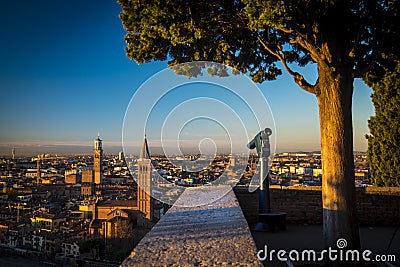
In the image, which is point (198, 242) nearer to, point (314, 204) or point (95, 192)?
point (314, 204)

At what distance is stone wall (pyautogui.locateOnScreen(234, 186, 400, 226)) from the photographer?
789cm

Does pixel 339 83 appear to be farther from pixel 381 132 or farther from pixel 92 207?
pixel 92 207

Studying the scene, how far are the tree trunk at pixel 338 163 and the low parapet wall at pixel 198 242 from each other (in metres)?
1.45

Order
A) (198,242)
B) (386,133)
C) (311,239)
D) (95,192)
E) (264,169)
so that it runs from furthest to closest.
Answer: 1. (95,192)
2. (386,133)
3. (264,169)
4. (311,239)
5. (198,242)

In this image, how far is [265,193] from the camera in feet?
23.6

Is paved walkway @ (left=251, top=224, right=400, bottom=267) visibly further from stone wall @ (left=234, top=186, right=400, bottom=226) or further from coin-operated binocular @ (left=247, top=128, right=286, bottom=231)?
stone wall @ (left=234, top=186, right=400, bottom=226)

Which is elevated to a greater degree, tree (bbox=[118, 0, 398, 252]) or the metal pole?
tree (bbox=[118, 0, 398, 252])

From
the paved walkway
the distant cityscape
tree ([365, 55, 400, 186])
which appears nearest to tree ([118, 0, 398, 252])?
the paved walkway
